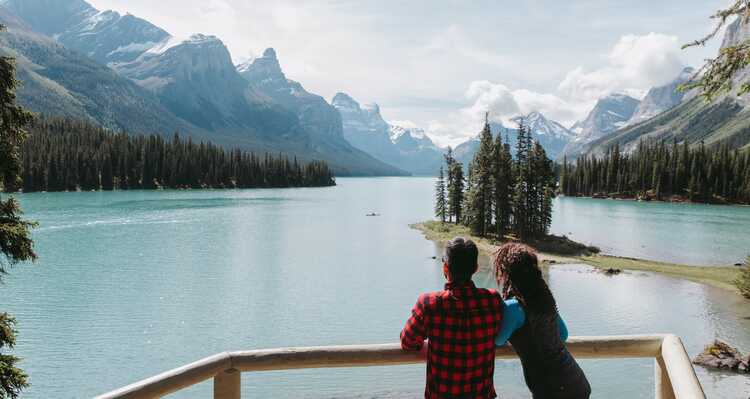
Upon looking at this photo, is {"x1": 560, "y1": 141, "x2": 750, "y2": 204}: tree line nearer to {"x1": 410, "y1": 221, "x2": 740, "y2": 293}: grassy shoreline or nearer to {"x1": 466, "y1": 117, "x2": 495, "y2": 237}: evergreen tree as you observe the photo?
{"x1": 466, "y1": 117, "x2": 495, "y2": 237}: evergreen tree

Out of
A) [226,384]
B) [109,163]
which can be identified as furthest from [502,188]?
[109,163]

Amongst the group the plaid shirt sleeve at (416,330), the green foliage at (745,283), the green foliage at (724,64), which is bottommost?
the green foliage at (745,283)

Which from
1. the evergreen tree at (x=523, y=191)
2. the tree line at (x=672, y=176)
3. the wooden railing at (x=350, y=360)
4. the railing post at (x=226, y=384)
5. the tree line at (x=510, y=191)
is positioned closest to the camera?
the wooden railing at (x=350, y=360)

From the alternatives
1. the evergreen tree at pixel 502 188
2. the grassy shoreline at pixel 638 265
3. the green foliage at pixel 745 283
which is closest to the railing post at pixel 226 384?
the green foliage at pixel 745 283

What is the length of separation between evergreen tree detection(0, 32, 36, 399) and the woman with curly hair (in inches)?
330

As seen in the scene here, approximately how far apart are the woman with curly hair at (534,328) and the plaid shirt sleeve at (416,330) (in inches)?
26.7

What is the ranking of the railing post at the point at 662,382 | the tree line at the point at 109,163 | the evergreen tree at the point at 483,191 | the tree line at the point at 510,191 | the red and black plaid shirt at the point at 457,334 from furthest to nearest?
1. the tree line at the point at 109,163
2. the evergreen tree at the point at 483,191
3. the tree line at the point at 510,191
4. the railing post at the point at 662,382
5. the red and black plaid shirt at the point at 457,334

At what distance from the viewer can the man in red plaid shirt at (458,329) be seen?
4.62 metres

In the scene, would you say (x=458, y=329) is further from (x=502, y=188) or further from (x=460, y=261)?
(x=502, y=188)

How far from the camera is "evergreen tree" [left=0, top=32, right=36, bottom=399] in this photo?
30.0ft

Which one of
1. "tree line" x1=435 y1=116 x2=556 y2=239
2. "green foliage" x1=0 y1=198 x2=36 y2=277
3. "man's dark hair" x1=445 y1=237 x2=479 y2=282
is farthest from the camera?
"tree line" x1=435 y1=116 x2=556 y2=239

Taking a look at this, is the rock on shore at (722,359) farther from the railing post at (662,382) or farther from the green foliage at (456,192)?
the green foliage at (456,192)

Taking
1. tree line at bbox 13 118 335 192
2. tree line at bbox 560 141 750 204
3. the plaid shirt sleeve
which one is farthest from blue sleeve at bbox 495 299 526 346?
tree line at bbox 13 118 335 192

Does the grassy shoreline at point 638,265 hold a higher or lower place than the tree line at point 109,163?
lower
